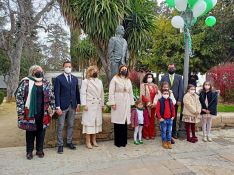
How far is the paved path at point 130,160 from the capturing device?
15.1 feet

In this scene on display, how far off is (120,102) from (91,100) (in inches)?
22.9

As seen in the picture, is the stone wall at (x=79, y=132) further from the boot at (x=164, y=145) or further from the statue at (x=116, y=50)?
the statue at (x=116, y=50)

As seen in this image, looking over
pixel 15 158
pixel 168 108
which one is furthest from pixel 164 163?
pixel 15 158

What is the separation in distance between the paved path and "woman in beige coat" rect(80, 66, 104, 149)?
0.46 meters

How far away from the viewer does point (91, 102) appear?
570 centimetres

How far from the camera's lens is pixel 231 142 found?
635 centimetres

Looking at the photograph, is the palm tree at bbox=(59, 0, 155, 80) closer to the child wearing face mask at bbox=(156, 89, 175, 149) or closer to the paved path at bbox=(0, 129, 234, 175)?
the child wearing face mask at bbox=(156, 89, 175, 149)

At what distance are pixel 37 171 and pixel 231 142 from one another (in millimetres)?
4112

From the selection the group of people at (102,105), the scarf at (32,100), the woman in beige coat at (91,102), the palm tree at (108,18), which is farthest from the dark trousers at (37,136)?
the palm tree at (108,18)

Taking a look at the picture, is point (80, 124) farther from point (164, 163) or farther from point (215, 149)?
point (215, 149)

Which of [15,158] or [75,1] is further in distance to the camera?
[75,1]

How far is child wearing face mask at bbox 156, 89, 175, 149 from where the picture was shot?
19.0ft

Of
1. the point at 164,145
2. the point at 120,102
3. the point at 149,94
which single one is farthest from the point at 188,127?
the point at 120,102

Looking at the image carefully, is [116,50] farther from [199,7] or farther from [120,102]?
[199,7]
